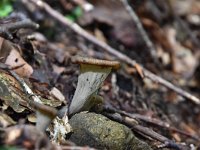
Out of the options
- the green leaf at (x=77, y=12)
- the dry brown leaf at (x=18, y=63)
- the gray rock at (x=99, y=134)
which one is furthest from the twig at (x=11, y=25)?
the green leaf at (x=77, y=12)

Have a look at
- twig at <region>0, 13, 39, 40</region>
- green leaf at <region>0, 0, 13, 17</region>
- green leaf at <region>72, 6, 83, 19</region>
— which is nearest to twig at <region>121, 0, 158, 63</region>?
green leaf at <region>72, 6, 83, 19</region>

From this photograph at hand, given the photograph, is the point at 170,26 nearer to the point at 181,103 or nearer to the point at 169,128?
the point at 181,103

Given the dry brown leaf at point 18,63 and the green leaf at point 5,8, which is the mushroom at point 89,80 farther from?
the green leaf at point 5,8

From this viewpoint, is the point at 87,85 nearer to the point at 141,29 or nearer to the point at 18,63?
the point at 18,63

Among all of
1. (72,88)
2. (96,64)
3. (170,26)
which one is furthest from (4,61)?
(170,26)

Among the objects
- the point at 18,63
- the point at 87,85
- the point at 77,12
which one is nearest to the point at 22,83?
the point at 18,63

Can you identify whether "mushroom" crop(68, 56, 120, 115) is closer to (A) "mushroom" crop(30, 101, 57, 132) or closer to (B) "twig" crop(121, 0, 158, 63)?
(A) "mushroom" crop(30, 101, 57, 132)
